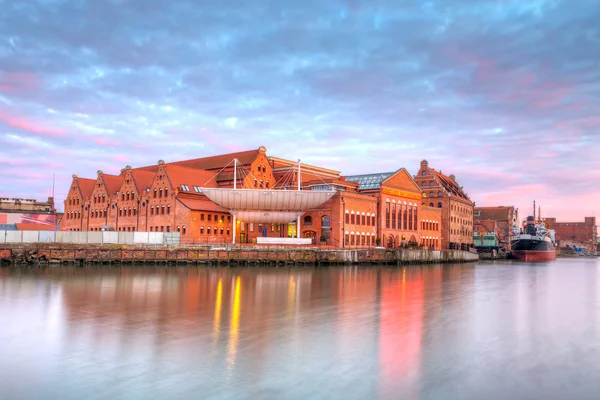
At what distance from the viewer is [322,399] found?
1370 cm

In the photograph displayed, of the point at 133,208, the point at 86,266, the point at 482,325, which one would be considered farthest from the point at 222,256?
the point at 482,325

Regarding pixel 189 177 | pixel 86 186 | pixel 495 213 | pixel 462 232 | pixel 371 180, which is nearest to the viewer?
pixel 189 177

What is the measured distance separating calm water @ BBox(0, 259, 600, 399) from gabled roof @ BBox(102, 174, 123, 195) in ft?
162

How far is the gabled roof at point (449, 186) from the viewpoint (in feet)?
384

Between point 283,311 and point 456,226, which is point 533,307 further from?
point 456,226

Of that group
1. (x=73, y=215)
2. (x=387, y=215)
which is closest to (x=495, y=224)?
(x=387, y=215)

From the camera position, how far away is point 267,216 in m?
74.4

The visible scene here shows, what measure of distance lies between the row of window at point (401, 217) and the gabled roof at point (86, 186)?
166ft

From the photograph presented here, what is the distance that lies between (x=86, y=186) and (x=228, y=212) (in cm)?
3159

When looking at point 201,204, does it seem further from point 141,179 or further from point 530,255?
point 530,255

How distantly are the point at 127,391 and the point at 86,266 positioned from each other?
4821cm

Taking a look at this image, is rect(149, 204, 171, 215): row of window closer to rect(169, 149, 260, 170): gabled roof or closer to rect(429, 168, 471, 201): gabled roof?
rect(169, 149, 260, 170): gabled roof

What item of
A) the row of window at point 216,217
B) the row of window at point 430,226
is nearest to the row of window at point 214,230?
the row of window at point 216,217

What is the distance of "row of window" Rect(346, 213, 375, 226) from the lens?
3009 inches
